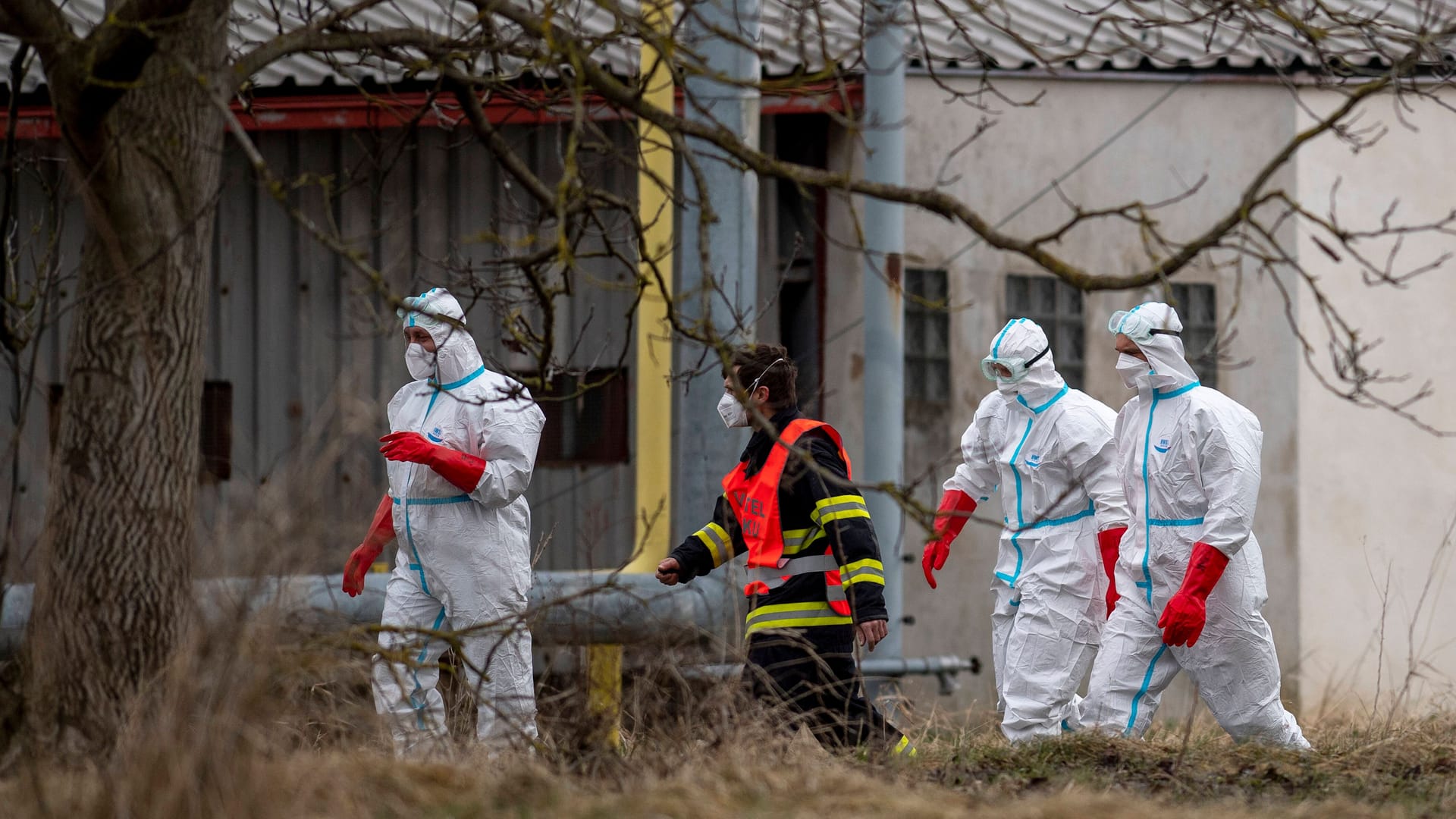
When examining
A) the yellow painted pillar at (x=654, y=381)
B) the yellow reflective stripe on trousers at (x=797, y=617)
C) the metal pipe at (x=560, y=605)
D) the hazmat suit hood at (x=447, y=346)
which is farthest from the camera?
the yellow painted pillar at (x=654, y=381)

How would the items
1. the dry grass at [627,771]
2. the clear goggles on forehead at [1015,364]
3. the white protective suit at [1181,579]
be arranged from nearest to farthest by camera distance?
the dry grass at [627,771] → the white protective suit at [1181,579] → the clear goggles on forehead at [1015,364]

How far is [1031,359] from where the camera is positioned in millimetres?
6723

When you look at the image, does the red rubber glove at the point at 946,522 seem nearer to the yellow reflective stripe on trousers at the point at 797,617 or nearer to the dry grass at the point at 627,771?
the yellow reflective stripe on trousers at the point at 797,617

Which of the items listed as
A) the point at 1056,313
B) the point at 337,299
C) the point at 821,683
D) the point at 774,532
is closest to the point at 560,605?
the point at 774,532

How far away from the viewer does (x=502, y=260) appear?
3975 millimetres

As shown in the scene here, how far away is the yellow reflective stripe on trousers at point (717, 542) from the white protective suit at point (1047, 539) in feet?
3.80

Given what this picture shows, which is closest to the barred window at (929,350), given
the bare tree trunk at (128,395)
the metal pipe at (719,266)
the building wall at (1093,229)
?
the building wall at (1093,229)

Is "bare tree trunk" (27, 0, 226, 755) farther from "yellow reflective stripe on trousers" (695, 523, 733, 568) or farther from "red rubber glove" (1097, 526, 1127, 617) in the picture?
"red rubber glove" (1097, 526, 1127, 617)

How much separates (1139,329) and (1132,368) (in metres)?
0.15

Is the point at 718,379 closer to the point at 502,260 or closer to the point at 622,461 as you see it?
the point at 622,461

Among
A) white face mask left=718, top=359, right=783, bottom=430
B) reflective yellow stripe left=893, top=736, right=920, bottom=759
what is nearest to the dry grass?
reflective yellow stripe left=893, top=736, right=920, bottom=759

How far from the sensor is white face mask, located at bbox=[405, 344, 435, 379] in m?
6.43

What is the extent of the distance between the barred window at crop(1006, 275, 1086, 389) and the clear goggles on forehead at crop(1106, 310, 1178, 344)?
386 cm

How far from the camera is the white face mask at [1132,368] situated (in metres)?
6.44
